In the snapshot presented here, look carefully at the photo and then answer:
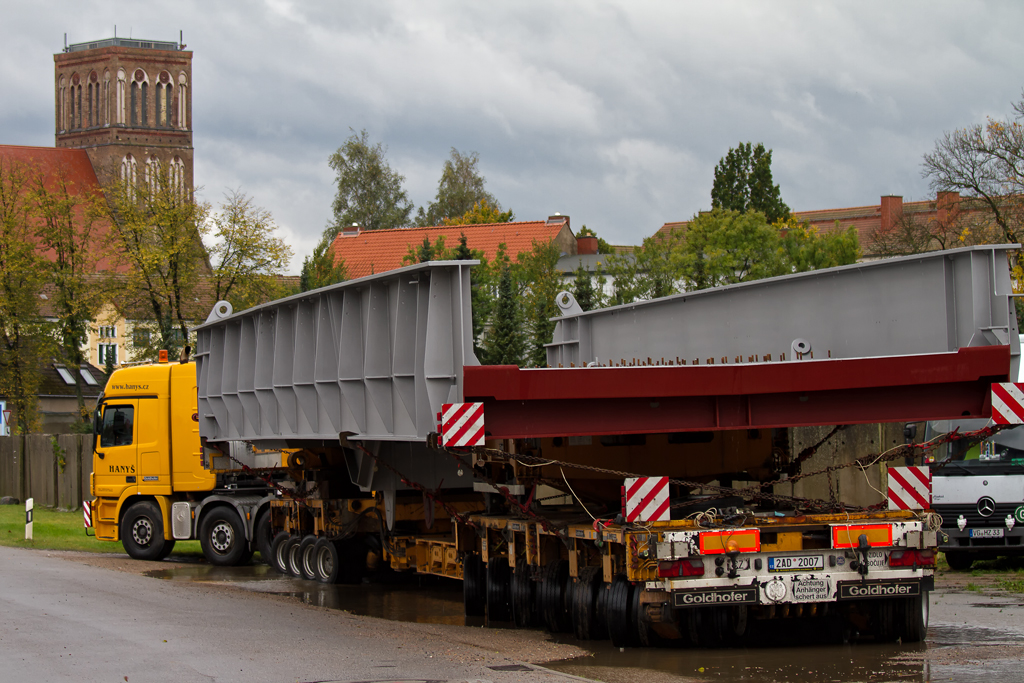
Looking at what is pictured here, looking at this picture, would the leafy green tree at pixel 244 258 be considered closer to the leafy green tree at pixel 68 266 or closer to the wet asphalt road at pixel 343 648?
the leafy green tree at pixel 68 266

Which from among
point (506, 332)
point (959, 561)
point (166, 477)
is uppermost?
point (506, 332)

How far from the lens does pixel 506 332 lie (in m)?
45.8

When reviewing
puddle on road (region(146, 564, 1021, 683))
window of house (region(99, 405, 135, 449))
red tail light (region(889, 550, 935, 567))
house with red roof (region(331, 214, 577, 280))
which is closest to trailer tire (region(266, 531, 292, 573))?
window of house (region(99, 405, 135, 449))

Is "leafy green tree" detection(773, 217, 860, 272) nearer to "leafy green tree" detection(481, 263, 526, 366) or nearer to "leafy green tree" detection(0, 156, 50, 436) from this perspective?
"leafy green tree" detection(481, 263, 526, 366)

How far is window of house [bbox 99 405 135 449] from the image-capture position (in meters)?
19.8

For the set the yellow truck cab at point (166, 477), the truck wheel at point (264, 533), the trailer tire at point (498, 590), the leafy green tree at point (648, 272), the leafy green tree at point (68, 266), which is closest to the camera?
the trailer tire at point (498, 590)

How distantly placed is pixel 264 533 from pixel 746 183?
75251 mm

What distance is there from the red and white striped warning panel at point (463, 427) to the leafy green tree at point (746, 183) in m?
80.6

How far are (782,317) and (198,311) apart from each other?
119ft

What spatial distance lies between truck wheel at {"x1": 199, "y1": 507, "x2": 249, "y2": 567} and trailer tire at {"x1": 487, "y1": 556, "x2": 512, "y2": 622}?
27.2 feet

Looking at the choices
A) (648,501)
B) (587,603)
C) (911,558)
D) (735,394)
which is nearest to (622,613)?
(587,603)

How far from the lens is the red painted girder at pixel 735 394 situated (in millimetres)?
9516

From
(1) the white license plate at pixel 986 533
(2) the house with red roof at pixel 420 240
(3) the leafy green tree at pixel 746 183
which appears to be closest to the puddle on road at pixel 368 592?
(1) the white license plate at pixel 986 533

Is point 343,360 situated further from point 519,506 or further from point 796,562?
point 796,562
